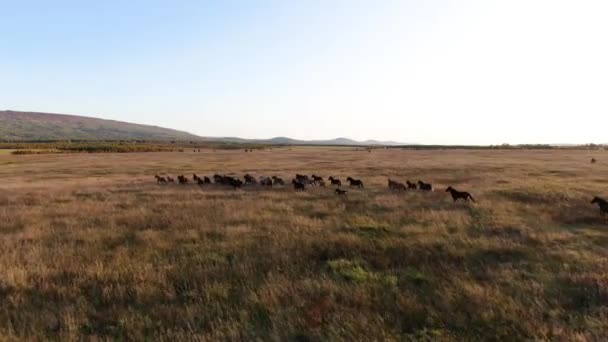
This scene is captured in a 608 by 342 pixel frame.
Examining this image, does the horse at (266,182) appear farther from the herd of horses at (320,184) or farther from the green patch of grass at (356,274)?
the green patch of grass at (356,274)

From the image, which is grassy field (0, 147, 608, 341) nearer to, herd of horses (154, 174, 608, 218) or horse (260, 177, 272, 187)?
herd of horses (154, 174, 608, 218)

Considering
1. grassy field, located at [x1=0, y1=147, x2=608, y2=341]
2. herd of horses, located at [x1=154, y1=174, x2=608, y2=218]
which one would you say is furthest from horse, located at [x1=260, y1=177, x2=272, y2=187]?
grassy field, located at [x1=0, y1=147, x2=608, y2=341]

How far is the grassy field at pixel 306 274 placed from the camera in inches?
258

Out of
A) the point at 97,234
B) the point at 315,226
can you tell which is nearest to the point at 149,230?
the point at 97,234

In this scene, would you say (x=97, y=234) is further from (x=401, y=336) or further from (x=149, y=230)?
(x=401, y=336)

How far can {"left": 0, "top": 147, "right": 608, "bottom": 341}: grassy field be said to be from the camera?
258 inches

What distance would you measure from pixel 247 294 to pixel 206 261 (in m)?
2.57

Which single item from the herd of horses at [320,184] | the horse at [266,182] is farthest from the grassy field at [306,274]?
the horse at [266,182]

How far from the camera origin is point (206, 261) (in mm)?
10141

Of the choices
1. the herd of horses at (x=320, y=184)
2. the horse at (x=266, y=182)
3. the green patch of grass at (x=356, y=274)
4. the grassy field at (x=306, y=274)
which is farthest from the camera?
the horse at (x=266, y=182)

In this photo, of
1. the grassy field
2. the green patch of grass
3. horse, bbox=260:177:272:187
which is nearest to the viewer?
the grassy field

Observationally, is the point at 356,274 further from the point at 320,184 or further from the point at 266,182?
the point at 266,182

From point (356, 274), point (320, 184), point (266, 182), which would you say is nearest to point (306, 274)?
point (356, 274)

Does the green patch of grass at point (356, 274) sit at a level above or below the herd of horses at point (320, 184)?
above
